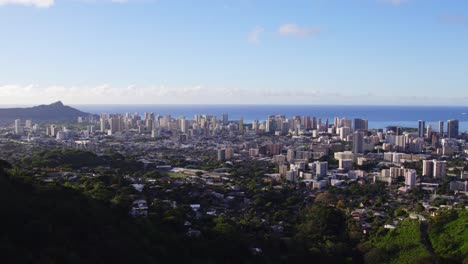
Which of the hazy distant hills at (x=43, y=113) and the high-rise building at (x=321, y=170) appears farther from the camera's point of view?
the hazy distant hills at (x=43, y=113)

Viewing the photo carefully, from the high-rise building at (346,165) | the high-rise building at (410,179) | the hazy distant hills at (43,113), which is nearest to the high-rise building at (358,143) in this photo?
the high-rise building at (346,165)

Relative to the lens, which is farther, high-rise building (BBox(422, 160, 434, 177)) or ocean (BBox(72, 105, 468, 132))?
ocean (BBox(72, 105, 468, 132))

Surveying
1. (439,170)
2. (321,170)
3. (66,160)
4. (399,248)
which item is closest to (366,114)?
(439,170)

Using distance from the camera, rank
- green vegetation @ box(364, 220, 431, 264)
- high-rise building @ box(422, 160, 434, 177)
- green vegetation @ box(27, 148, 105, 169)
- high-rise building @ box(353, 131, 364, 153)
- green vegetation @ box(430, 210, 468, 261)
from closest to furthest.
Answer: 1. green vegetation @ box(364, 220, 431, 264)
2. green vegetation @ box(430, 210, 468, 261)
3. green vegetation @ box(27, 148, 105, 169)
4. high-rise building @ box(422, 160, 434, 177)
5. high-rise building @ box(353, 131, 364, 153)

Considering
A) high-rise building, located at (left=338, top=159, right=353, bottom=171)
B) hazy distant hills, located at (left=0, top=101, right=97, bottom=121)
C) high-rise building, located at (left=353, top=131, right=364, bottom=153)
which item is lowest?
high-rise building, located at (left=338, top=159, right=353, bottom=171)

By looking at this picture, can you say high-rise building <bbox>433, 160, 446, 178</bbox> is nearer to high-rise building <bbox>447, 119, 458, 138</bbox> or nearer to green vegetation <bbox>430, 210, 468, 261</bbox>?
green vegetation <bbox>430, 210, 468, 261</bbox>

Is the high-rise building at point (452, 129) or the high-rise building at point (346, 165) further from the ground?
the high-rise building at point (452, 129)

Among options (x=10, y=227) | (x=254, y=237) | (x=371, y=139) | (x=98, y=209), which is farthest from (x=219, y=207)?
(x=371, y=139)

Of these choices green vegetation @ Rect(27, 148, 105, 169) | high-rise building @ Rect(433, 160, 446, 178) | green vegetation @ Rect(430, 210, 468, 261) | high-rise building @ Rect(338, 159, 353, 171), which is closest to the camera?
green vegetation @ Rect(430, 210, 468, 261)

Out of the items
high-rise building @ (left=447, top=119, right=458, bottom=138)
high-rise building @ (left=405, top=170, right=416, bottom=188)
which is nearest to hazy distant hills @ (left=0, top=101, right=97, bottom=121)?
high-rise building @ (left=447, top=119, right=458, bottom=138)

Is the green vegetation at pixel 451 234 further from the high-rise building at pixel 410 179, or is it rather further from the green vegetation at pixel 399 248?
the high-rise building at pixel 410 179

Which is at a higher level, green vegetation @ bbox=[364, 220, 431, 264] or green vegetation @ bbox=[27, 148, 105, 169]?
green vegetation @ bbox=[27, 148, 105, 169]
